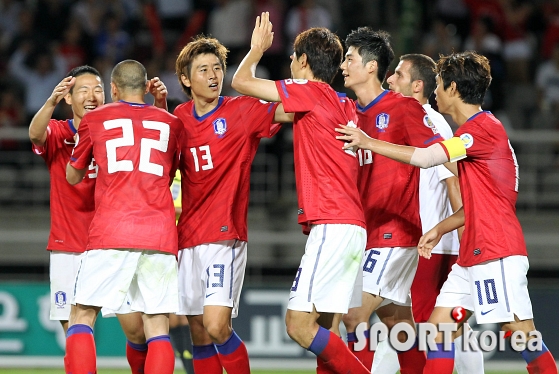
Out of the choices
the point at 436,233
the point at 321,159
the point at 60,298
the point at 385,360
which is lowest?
the point at 385,360

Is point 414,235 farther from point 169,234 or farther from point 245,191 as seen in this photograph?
point 169,234

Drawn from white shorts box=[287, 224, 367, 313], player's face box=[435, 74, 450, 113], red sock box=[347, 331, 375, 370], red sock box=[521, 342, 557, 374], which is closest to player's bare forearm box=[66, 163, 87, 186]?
white shorts box=[287, 224, 367, 313]

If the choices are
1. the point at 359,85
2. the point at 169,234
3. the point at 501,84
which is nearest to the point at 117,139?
the point at 169,234

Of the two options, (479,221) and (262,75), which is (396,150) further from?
(262,75)

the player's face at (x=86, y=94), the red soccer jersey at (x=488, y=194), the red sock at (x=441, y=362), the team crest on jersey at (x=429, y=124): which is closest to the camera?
the red soccer jersey at (x=488, y=194)

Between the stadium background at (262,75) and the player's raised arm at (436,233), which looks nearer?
the player's raised arm at (436,233)

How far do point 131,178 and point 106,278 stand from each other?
669 millimetres

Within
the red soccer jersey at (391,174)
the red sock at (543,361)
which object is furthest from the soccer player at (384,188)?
the red sock at (543,361)

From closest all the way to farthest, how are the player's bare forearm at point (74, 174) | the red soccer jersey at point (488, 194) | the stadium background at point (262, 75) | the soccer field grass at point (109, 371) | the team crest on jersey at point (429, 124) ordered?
the red soccer jersey at point (488, 194)
the player's bare forearm at point (74, 174)
the team crest on jersey at point (429, 124)
the soccer field grass at point (109, 371)
the stadium background at point (262, 75)

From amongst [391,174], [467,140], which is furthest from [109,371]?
[467,140]

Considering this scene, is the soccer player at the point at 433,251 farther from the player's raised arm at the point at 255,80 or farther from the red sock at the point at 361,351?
the player's raised arm at the point at 255,80

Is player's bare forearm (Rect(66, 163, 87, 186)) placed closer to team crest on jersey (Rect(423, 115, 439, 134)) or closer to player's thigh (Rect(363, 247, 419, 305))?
player's thigh (Rect(363, 247, 419, 305))

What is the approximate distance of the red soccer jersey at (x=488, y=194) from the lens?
5.76m

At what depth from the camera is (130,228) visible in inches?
226
